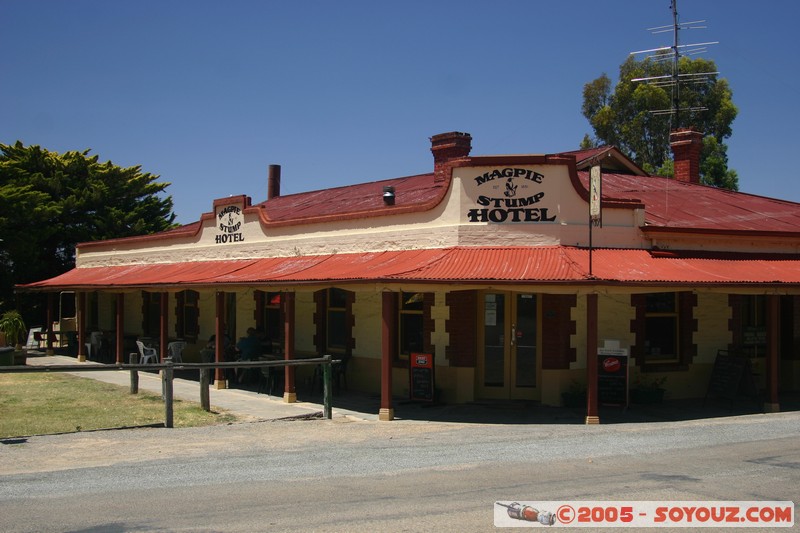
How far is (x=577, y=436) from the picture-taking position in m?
11.1

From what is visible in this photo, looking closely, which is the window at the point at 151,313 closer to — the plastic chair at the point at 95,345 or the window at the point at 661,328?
the plastic chair at the point at 95,345

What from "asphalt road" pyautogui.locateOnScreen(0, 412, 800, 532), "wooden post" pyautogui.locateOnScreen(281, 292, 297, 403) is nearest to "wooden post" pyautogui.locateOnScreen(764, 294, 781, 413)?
"asphalt road" pyautogui.locateOnScreen(0, 412, 800, 532)

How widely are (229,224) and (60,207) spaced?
1328cm

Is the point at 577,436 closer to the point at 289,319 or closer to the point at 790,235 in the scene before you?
the point at 289,319

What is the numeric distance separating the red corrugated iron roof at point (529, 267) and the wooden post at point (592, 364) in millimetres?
576

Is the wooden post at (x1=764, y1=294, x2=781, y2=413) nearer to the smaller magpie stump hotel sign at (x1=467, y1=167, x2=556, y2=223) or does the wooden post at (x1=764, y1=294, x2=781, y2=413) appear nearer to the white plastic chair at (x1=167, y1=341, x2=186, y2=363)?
the smaller magpie stump hotel sign at (x1=467, y1=167, x2=556, y2=223)

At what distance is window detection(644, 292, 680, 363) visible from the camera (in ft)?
50.1

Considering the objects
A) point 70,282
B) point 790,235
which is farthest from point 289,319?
point 70,282

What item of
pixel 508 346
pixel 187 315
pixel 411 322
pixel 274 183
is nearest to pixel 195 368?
pixel 411 322

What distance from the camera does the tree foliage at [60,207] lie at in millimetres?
28013

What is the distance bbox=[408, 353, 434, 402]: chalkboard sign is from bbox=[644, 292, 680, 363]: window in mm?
4150

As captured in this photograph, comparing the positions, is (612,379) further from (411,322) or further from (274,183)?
(274,183)

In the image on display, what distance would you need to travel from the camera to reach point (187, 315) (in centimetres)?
2334

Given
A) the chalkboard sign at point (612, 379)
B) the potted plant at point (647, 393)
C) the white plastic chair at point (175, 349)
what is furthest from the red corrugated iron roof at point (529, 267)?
the white plastic chair at point (175, 349)
